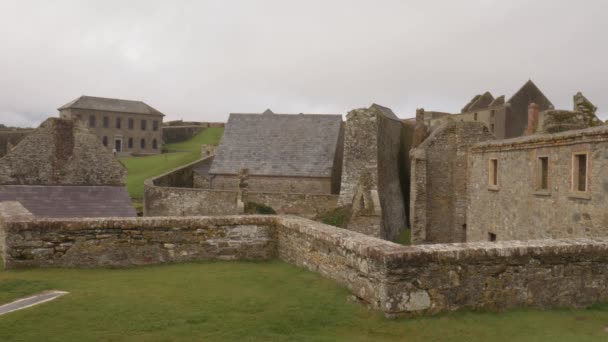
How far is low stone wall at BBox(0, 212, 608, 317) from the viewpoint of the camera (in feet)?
21.7

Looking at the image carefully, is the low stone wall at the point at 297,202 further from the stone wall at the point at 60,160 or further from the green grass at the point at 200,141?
the green grass at the point at 200,141

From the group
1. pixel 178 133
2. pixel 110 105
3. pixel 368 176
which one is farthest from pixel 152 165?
pixel 368 176

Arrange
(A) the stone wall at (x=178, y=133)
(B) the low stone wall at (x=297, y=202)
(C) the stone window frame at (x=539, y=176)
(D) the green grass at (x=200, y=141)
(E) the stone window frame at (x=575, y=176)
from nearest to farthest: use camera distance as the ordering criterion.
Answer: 1. (E) the stone window frame at (x=575, y=176)
2. (C) the stone window frame at (x=539, y=176)
3. (B) the low stone wall at (x=297, y=202)
4. (D) the green grass at (x=200, y=141)
5. (A) the stone wall at (x=178, y=133)

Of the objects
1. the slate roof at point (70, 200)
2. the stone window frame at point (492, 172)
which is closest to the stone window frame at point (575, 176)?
the stone window frame at point (492, 172)

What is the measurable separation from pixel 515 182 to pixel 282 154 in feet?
64.1

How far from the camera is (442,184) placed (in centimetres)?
2381

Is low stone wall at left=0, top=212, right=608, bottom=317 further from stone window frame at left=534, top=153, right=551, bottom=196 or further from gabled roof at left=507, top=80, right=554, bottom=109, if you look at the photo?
gabled roof at left=507, top=80, right=554, bottom=109

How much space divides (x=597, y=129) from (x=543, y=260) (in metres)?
7.22

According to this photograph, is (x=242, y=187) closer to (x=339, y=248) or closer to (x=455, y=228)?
(x=455, y=228)

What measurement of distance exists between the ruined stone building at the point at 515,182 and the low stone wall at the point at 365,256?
6114mm

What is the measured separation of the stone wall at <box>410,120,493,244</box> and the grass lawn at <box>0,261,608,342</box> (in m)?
16.3

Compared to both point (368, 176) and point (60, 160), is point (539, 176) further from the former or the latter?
point (60, 160)

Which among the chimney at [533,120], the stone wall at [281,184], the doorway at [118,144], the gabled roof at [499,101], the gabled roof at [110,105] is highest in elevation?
the gabled roof at [110,105]

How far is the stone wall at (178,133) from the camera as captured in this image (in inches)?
3332
